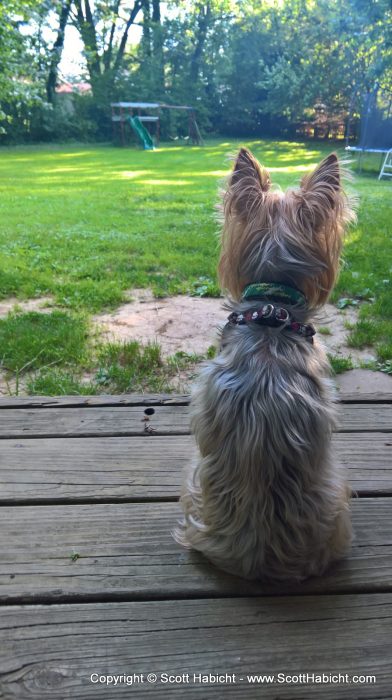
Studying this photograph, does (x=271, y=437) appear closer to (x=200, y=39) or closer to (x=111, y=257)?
(x=111, y=257)

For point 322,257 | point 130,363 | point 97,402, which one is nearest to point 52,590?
point 97,402

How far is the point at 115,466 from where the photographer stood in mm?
2354

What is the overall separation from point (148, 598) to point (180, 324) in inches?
138

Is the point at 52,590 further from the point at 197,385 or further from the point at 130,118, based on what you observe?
the point at 130,118

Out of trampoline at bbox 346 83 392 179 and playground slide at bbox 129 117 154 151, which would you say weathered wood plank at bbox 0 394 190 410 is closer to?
trampoline at bbox 346 83 392 179

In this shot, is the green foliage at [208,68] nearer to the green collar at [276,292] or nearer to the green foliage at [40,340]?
the green foliage at [40,340]

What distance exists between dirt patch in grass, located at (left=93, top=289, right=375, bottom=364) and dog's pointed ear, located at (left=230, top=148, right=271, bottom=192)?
206cm

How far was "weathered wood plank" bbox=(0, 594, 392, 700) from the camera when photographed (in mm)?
1409

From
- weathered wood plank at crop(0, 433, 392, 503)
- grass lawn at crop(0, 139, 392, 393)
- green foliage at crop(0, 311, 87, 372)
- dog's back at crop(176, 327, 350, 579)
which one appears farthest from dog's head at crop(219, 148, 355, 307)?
green foliage at crop(0, 311, 87, 372)

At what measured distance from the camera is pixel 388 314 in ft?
16.8

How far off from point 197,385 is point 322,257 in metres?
0.76

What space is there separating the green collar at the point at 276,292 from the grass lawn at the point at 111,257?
637mm

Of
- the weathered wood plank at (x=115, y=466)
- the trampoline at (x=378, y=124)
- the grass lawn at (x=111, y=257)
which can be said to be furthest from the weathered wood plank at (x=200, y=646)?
the trampoline at (x=378, y=124)

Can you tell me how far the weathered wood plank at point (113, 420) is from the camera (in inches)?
104
